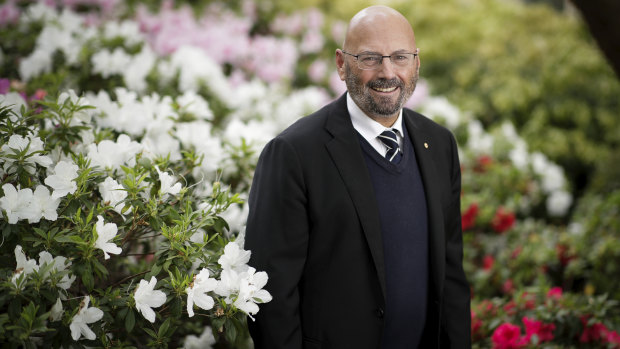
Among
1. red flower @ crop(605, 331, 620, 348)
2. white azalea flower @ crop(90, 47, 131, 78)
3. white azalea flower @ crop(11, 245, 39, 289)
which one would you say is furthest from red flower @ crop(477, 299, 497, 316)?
white azalea flower @ crop(90, 47, 131, 78)

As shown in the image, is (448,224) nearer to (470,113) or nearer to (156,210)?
(156,210)

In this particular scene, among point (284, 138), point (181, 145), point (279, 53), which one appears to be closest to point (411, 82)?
point (284, 138)

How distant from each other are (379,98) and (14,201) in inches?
54.6

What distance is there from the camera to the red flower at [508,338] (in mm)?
2846

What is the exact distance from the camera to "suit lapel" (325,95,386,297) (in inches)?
82.0

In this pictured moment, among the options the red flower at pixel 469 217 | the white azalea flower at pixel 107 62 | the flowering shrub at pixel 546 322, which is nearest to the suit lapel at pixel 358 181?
the flowering shrub at pixel 546 322

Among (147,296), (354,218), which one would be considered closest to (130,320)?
(147,296)

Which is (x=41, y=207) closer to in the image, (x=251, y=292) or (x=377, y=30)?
(x=251, y=292)

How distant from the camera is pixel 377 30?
82.5 inches

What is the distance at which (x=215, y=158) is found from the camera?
287 centimetres

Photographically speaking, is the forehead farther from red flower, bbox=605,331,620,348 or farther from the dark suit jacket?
red flower, bbox=605,331,620,348

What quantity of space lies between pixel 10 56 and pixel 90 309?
3.20m

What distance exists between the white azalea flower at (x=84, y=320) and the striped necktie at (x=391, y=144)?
1.22m

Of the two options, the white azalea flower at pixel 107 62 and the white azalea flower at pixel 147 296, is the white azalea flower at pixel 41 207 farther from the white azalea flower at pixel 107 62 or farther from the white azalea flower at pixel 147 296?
the white azalea flower at pixel 107 62
